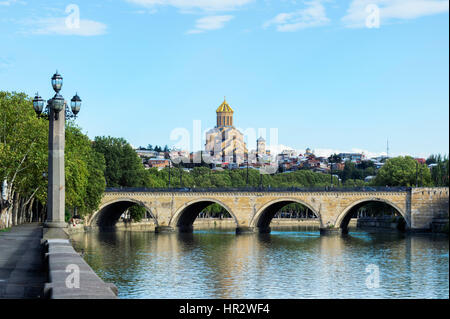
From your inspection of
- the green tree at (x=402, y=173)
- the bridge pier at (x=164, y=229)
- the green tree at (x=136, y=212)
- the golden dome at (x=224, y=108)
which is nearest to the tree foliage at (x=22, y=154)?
the bridge pier at (x=164, y=229)

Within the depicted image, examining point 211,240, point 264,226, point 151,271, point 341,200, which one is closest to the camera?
point 151,271

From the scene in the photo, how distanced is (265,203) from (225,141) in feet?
386

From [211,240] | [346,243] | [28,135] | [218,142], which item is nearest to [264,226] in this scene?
[211,240]

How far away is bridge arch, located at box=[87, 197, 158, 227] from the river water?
514 inches

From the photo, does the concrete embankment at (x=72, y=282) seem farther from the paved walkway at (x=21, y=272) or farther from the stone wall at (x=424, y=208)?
the stone wall at (x=424, y=208)

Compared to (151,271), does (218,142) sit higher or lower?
higher

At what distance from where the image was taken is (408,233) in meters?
65.6

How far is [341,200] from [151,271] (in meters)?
34.8

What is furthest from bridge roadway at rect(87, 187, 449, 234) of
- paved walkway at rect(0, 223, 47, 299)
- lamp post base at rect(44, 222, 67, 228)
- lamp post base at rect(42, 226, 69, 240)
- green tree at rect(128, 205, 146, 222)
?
lamp post base at rect(42, 226, 69, 240)

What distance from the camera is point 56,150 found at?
2089 centimetres

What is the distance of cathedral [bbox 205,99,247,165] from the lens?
189 metres

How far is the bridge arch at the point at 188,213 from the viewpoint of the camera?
71.9m
